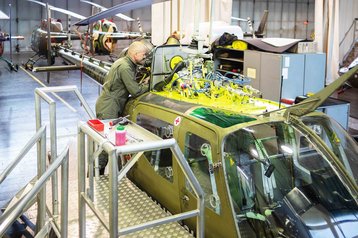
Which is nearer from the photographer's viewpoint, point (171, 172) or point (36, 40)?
point (171, 172)

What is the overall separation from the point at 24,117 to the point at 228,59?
205 inches

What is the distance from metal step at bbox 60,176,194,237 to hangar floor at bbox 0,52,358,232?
3.48ft

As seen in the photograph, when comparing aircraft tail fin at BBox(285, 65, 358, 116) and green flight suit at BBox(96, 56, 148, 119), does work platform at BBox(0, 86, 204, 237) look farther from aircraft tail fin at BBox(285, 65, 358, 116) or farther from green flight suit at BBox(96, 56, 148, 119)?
aircraft tail fin at BBox(285, 65, 358, 116)

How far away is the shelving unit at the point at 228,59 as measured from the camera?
10.6 metres

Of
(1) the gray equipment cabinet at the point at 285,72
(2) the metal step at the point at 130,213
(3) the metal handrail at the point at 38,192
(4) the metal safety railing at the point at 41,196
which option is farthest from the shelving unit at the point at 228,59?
(3) the metal handrail at the point at 38,192

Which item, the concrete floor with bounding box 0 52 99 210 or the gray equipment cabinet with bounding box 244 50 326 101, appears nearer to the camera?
the concrete floor with bounding box 0 52 99 210

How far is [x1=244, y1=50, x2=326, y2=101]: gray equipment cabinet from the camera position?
29.8 feet

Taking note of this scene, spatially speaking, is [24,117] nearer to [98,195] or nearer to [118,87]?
[118,87]

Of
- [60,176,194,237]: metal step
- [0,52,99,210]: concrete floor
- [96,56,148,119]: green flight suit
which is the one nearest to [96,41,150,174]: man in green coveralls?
[96,56,148,119]: green flight suit

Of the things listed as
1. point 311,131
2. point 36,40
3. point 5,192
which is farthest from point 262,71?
point 36,40

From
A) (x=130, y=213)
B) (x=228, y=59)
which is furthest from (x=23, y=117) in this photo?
→ (x=130, y=213)

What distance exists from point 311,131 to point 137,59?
229 centimetres

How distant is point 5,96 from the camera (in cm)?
1180

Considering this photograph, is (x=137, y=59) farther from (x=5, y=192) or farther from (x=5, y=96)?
(x=5, y=96)
